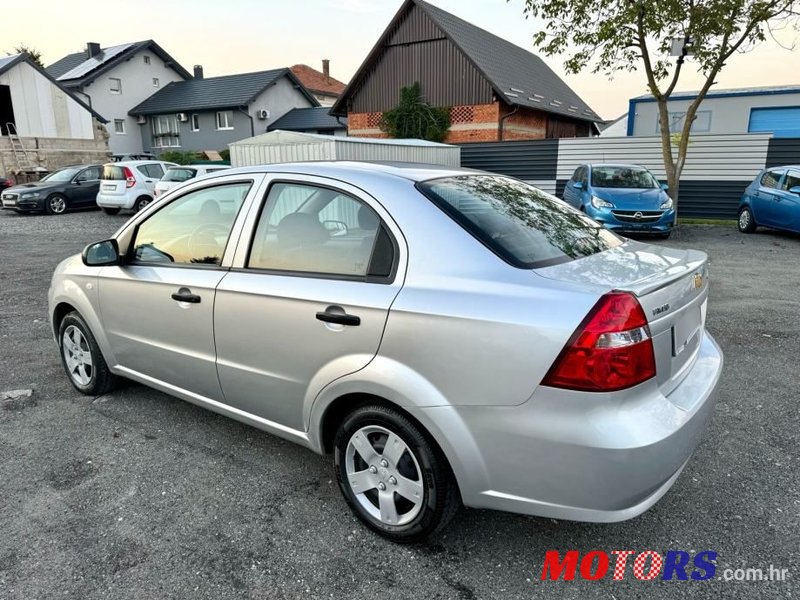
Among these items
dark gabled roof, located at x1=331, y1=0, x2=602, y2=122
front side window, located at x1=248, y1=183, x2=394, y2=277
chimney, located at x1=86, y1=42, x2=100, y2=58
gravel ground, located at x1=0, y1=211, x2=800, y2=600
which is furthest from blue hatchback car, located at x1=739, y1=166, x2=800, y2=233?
chimney, located at x1=86, y1=42, x2=100, y2=58

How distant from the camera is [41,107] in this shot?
2633 centimetres

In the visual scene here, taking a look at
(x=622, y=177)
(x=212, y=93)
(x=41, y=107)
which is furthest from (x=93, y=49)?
(x=622, y=177)

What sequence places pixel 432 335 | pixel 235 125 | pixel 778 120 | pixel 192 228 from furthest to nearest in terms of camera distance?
pixel 235 125 → pixel 778 120 → pixel 192 228 → pixel 432 335

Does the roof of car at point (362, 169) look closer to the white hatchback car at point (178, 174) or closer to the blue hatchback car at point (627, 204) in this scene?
the blue hatchback car at point (627, 204)

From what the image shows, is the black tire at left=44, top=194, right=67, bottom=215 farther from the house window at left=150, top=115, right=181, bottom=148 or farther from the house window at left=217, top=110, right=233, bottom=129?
the house window at left=150, top=115, right=181, bottom=148

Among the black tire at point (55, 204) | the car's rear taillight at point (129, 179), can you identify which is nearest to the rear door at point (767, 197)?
the car's rear taillight at point (129, 179)

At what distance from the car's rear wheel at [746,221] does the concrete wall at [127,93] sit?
35.1m

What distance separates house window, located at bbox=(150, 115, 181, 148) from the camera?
36.2 metres

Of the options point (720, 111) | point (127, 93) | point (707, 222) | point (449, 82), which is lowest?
point (707, 222)

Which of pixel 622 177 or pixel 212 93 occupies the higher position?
pixel 212 93

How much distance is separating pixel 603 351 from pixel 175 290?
2.24 meters

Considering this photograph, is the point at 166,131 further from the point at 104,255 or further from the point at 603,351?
the point at 603,351

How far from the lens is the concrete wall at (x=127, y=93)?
115 ft

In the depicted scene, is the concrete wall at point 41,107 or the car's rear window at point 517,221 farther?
the concrete wall at point 41,107
